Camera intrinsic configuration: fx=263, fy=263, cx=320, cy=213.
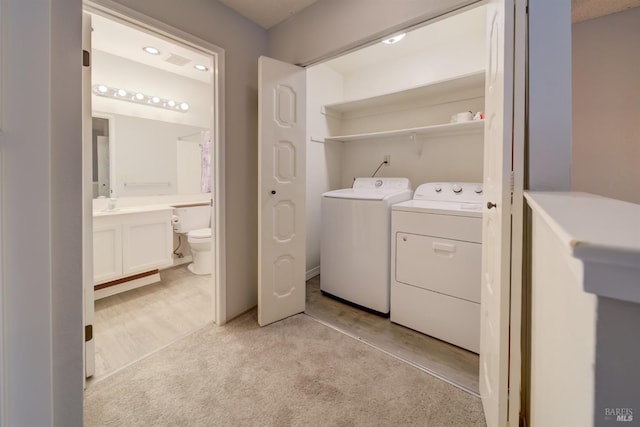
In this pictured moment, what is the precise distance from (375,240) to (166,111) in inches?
114

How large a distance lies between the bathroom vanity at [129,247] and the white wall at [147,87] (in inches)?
43.0

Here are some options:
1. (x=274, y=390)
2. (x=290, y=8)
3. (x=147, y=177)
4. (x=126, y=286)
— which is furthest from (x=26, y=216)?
(x=147, y=177)

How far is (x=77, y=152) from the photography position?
893 millimetres

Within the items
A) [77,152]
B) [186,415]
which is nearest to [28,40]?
[77,152]

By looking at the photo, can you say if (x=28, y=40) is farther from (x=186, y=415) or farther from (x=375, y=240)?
(x=375, y=240)

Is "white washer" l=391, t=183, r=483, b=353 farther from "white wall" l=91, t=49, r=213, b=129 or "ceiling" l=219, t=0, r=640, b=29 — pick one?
"white wall" l=91, t=49, r=213, b=129

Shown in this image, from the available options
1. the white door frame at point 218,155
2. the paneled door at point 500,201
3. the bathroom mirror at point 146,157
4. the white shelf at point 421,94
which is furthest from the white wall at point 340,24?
the bathroom mirror at point 146,157

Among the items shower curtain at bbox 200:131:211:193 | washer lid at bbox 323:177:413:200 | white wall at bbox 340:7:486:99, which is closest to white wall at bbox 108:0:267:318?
washer lid at bbox 323:177:413:200

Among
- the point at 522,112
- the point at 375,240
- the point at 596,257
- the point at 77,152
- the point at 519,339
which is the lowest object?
the point at 519,339

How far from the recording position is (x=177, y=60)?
2.78 metres

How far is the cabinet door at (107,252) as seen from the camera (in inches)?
89.8

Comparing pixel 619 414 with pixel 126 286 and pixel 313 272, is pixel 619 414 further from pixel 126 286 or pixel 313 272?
pixel 126 286

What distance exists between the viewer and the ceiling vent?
2.69m

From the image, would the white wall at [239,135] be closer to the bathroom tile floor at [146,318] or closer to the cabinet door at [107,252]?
the bathroom tile floor at [146,318]
